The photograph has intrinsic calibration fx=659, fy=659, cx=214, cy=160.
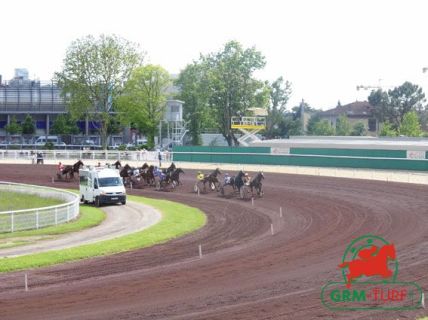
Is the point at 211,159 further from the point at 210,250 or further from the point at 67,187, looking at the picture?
the point at 210,250

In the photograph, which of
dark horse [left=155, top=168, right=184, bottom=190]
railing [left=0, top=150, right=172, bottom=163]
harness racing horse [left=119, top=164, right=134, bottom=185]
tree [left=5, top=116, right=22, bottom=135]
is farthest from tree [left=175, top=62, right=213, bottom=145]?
dark horse [left=155, top=168, right=184, bottom=190]

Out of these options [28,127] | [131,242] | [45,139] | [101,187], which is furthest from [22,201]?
[45,139]

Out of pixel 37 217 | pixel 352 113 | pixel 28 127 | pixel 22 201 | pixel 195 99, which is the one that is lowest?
pixel 22 201

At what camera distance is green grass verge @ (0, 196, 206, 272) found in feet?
67.4

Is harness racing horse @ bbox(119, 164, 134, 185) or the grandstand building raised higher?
the grandstand building

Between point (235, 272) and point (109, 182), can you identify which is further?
point (109, 182)

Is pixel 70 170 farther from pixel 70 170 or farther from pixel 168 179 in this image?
pixel 168 179

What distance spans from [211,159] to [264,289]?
1998 inches

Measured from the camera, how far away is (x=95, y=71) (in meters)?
84.1

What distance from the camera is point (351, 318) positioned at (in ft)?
44.7

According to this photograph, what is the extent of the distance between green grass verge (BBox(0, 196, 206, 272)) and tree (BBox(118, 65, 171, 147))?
180 ft

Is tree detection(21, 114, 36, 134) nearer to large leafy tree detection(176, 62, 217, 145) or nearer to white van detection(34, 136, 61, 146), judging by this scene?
white van detection(34, 136, 61, 146)

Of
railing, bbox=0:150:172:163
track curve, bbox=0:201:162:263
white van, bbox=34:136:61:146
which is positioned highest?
white van, bbox=34:136:61:146

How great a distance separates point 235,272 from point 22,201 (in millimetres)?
22847
